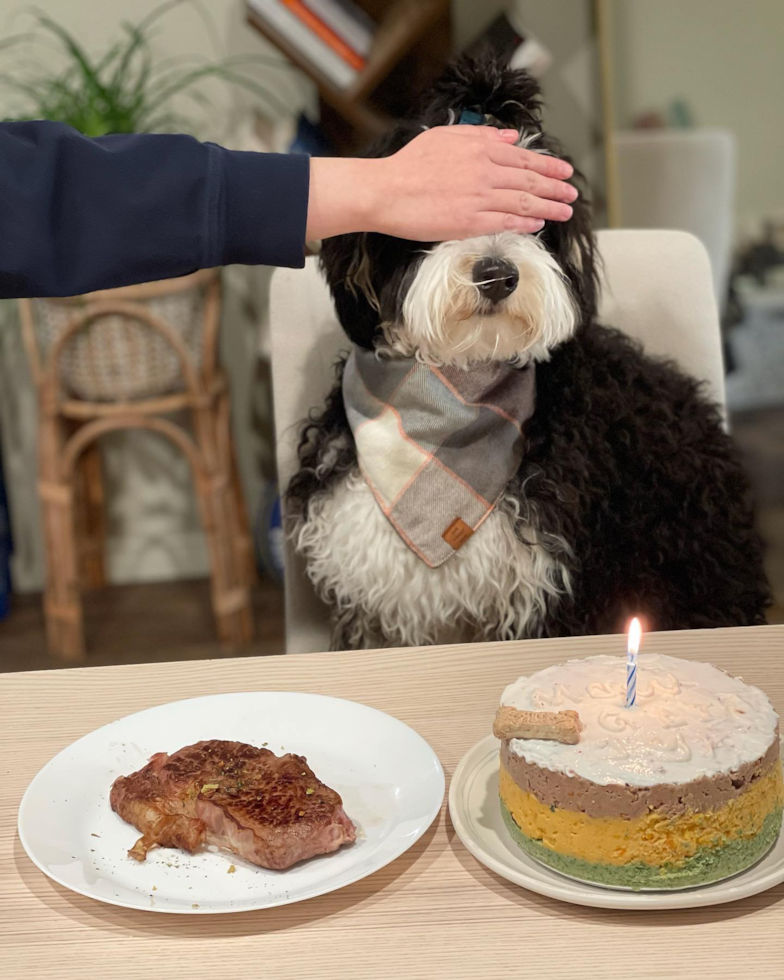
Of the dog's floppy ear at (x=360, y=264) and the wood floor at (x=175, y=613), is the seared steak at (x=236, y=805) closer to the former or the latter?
the dog's floppy ear at (x=360, y=264)

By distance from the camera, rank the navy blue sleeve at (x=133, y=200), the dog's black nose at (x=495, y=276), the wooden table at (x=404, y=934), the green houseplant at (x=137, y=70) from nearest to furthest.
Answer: the wooden table at (x=404, y=934) < the navy blue sleeve at (x=133, y=200) < the dog's black nose at (x=495, y=276) < the green houseplant at (x=137, y=70)

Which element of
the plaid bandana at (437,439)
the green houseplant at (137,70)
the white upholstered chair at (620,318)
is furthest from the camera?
the green houseplant at (137,70)

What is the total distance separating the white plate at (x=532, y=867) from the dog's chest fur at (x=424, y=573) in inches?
23.3

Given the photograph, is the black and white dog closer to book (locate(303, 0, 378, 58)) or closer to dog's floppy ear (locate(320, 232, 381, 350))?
dog's floppy ear (locate(320, 232, 381, 350))

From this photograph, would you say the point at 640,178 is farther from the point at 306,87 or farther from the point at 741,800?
the point at 741,800

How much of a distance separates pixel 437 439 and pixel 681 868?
784 mm

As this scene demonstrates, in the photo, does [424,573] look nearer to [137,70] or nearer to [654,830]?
[654,830]

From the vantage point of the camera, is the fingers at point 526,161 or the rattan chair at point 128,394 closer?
the fingers at point 526,161

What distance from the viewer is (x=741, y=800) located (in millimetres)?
633

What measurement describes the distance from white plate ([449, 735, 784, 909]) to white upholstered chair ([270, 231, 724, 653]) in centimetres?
76

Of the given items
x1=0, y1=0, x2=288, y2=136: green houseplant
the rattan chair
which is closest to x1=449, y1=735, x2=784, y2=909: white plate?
the rattan chair

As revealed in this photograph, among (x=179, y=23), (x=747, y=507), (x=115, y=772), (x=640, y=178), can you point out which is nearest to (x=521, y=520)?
(x=747, y=507)

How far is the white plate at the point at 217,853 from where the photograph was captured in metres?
0.67

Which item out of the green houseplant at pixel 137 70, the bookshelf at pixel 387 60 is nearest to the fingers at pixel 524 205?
the bookshelf at pixel 387 60
